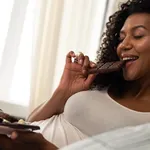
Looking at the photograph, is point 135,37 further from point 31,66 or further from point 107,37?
point 31,66

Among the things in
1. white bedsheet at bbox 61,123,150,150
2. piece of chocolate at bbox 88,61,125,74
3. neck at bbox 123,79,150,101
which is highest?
piece of chocolate at bbox 88,61,125,74

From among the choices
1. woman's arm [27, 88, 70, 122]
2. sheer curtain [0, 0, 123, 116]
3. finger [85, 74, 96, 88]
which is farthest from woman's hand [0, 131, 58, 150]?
sheer curtain [0, 0, 123, 116]

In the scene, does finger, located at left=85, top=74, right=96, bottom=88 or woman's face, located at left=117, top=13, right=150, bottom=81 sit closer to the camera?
woman's face, located at left=117, top=13, right=150, bottom=81

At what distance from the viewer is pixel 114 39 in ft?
4.93

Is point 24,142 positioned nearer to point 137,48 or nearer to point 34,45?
point 137,48

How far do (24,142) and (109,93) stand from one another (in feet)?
1.63

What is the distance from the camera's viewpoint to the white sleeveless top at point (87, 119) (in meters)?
1.14

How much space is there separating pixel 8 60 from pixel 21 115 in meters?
0.30

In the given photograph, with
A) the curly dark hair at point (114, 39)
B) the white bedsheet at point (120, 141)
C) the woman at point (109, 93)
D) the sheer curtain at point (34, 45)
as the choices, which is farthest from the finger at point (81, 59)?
the white bedsheet at point (120, 141)

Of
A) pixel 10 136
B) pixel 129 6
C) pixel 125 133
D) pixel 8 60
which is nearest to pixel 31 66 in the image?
pixel 8 60

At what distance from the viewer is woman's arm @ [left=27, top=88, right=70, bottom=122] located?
1.34 m

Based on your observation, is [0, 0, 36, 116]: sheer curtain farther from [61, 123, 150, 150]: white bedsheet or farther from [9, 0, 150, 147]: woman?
[61, 123, 150, 150]: white bedsheet

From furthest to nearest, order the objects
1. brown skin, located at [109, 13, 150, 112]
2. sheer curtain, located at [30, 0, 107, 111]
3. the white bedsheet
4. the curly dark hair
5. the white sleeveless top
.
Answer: sheer curtain, located at [30, 0, 107, 111] < the curly dark hair < brown skin, located at [109, 13, 150, 112] < the white sleeveless top < the white bedsheet

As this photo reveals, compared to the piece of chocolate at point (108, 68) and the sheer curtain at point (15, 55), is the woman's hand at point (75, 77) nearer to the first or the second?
the piece of chocolate at point (108, 68)
